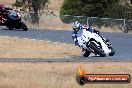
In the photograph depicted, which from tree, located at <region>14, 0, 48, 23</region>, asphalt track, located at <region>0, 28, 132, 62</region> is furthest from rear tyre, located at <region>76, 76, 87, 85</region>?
tree, located at <region>14, 0, 48, 23</region>

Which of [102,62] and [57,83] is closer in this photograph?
[57,83]

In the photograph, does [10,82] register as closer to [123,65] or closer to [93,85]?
[93,85]

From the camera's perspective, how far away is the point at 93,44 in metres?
24.8

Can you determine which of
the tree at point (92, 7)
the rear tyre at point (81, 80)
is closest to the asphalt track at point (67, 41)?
the rear tyre at point (81, 80)

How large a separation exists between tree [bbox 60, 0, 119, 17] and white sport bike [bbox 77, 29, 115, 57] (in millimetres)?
27335

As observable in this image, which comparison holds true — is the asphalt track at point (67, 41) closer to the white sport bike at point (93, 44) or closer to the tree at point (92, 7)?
the white sport bike at point (93, 44)

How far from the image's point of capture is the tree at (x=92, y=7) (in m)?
53.8

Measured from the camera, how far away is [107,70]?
20.0m

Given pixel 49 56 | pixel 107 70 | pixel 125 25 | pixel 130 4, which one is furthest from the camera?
pixel 130 4

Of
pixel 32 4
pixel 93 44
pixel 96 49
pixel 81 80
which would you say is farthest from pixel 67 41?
pixel 32 4

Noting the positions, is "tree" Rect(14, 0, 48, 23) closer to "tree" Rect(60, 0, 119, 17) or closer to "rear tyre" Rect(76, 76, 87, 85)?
"tree" Rect(60, 0, 119, 17)

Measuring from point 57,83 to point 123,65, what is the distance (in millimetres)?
6673

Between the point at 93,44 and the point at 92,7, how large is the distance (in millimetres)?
29867

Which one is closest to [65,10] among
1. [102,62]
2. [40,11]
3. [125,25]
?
[40,11]
